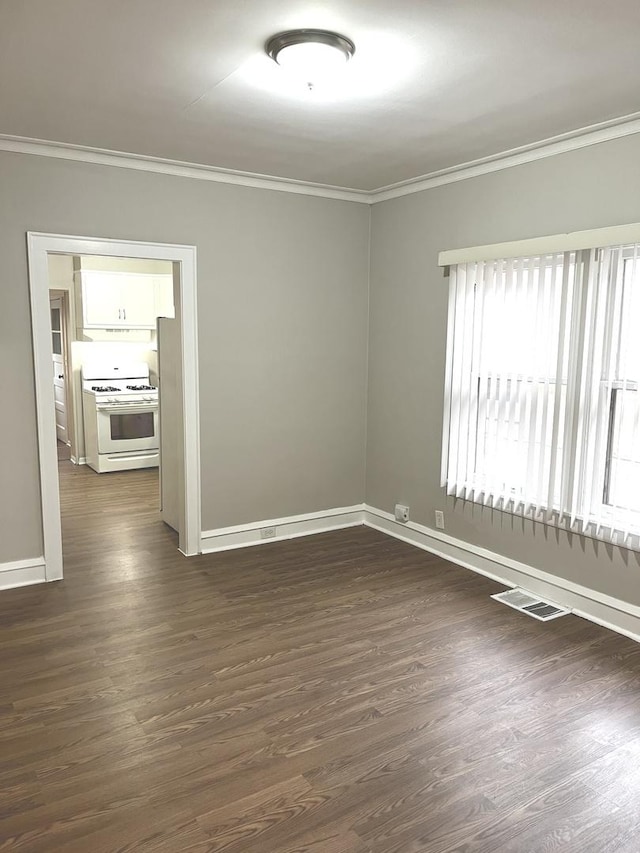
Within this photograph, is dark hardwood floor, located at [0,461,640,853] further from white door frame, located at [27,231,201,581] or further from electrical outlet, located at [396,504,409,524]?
Answer: electrical outlet, located at [396,504,409,524]

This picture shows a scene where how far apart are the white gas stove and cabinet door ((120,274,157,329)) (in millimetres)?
771

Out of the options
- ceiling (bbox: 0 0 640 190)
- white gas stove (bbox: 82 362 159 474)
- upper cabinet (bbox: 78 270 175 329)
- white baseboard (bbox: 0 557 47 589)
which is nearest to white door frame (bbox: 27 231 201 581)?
white baseboard (bbox: 0 557 47 589)

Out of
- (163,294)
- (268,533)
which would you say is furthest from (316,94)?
(163,294)

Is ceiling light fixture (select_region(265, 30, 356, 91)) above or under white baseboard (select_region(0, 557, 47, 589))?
above

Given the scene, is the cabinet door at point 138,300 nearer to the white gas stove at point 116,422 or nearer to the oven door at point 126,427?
the white gas stove at point 116,422

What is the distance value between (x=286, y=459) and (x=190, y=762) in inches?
107

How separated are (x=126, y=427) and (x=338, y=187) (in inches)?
151

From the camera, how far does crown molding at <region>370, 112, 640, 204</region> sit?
321 cm

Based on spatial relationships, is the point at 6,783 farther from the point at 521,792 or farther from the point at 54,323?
the point at 54,323

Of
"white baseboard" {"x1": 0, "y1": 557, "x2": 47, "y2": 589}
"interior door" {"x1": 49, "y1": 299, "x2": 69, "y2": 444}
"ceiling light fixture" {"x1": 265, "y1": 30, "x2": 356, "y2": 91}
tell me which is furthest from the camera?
"interior door" {"x1": 49, "y1": 299, "x2": 69, "y2": 444}

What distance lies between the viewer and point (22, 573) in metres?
3.98

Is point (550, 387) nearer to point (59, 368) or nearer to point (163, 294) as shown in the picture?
point (163, 294)

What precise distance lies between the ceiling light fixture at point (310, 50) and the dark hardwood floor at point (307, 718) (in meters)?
2.60

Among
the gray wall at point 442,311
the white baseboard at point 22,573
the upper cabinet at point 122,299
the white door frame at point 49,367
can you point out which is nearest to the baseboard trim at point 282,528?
the white door frame at point 49,367
